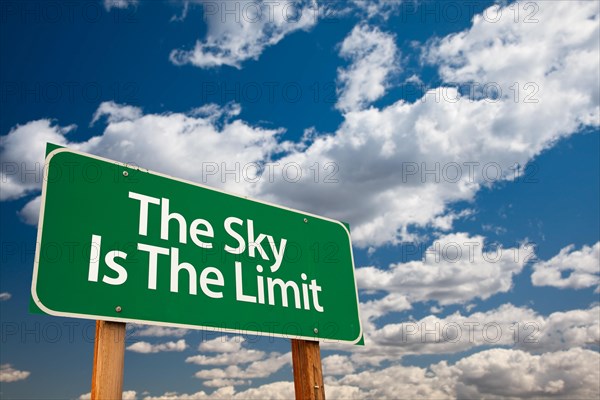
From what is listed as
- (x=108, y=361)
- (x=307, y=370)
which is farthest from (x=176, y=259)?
(x=307, y=370)

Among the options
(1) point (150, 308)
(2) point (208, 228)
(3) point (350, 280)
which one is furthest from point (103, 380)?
(3) point (350, 280)

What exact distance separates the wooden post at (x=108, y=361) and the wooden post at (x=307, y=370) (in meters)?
1.70

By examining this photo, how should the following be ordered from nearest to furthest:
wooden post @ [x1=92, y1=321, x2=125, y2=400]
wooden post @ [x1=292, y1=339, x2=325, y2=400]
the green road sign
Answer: wooden post @ [x1=92, y1=321, x2=125, y2=400], the green road sign, wooden post @ [x1=292, y1=339, x2=325, y2=400]

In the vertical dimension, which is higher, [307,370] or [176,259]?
→ [176,259]

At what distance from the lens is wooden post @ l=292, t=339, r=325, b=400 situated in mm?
4398

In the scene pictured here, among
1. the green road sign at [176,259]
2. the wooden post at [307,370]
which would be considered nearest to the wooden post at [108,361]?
the green road sign at [176,259]

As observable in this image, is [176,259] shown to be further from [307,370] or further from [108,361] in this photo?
[307,370]

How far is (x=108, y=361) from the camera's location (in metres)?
3.20

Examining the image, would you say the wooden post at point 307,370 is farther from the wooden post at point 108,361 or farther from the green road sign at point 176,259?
the wooden post at point 108,361

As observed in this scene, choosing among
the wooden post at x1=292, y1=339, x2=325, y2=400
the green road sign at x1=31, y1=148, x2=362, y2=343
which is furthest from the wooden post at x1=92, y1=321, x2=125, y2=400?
the wooden post at x1=292, y1=339, x2=325, y2=400

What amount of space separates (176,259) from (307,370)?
1613 millimetres

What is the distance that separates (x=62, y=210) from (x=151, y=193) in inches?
28.1

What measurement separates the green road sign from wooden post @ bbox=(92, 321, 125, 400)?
0.31ft

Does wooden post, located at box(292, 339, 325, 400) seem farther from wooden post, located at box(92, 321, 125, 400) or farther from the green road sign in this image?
wooden post, located at box(92, 321, 125, 400)
